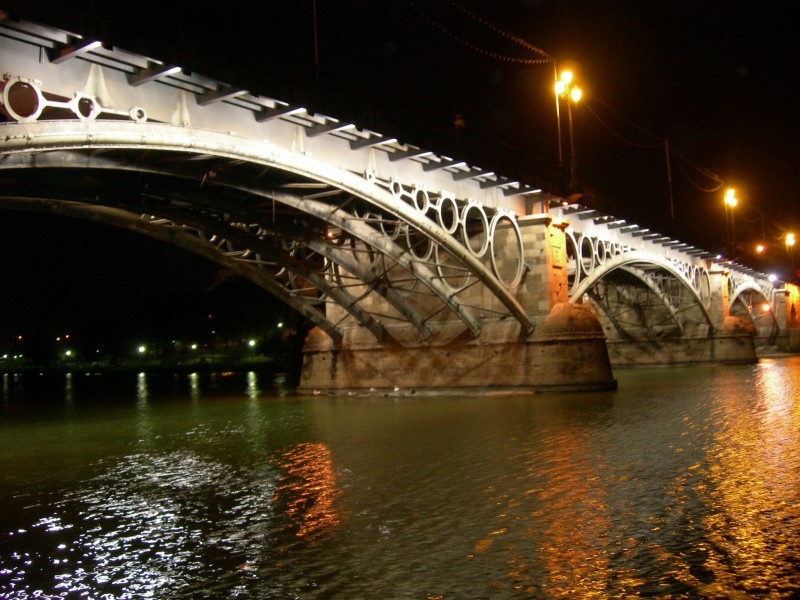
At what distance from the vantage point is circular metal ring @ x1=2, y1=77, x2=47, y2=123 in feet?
37.6

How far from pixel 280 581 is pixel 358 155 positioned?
1523 cm

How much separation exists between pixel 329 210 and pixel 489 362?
8119mm

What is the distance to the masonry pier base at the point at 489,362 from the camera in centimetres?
2452

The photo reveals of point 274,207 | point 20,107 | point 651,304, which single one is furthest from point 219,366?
point 20,107

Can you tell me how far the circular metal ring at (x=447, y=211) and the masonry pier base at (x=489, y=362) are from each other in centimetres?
378

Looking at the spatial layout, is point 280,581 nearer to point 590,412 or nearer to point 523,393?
point 590,412

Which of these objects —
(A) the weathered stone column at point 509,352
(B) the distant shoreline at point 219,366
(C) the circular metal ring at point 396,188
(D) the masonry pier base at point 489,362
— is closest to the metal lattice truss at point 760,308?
(B) the distant shoreline at point 219,366

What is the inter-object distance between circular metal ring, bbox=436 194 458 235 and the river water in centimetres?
692

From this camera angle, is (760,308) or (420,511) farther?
(760,308)

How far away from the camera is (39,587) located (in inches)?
240

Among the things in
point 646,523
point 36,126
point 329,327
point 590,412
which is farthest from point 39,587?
point 329,327

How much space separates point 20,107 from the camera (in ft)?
38.3

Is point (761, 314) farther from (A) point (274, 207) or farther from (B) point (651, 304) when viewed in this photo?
(A) point (274, 207)

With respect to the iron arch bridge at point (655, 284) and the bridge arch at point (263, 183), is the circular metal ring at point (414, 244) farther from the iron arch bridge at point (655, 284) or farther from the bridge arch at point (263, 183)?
the iron arch bridge at point (655, 284)
